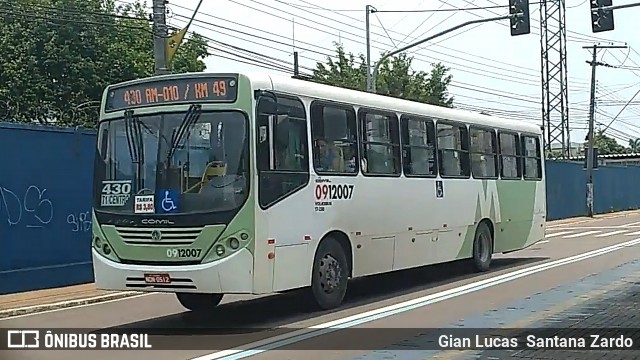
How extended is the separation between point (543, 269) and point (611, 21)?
5727 millimetres

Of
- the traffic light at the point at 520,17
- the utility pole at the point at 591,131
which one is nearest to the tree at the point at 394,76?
the utility pole at the point at 591,131

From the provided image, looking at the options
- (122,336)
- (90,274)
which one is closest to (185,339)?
(122,336)

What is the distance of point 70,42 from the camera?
146 feet

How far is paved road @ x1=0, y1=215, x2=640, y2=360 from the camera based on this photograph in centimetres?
980

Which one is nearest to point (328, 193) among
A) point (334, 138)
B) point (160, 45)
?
point (334, 138)

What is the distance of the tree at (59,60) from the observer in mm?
42719

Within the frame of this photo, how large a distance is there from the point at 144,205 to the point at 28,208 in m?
4.93

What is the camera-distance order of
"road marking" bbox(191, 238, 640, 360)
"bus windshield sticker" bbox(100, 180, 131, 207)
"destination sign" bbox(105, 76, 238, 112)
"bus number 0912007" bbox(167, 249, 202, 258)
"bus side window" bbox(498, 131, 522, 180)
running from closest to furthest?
"road marking" bbox(191, 238, 640, 360) → "bus number 0912007" bbox(167, 249, 202, 258) → "destination sign" bbox(105, 76, 238, 112) → "bus windshield sticker" bbox(100, 180, 131, 207) → "bus side window" bbox(498, 131, 522, 180)

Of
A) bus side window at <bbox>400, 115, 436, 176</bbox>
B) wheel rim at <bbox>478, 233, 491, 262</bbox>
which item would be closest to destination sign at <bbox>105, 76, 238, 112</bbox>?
bus side window at <bbox>400, 115, 436, 176</bbox>

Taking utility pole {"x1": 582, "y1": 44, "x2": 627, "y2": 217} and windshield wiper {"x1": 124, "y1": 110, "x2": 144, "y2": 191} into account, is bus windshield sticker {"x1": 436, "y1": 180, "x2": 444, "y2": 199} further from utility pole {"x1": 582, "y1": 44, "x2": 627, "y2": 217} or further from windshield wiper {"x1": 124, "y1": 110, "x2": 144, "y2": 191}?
utility pole {"x1": 582, "y1": 44, "x2": 627, "y2": 217}

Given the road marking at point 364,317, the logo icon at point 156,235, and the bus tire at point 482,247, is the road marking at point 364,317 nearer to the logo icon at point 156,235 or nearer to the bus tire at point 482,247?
the bus tire at point 482,247

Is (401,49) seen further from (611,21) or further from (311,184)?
(311,184)

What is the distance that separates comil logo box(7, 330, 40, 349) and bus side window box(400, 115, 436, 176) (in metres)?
6.32

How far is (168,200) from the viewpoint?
11.0 meters
